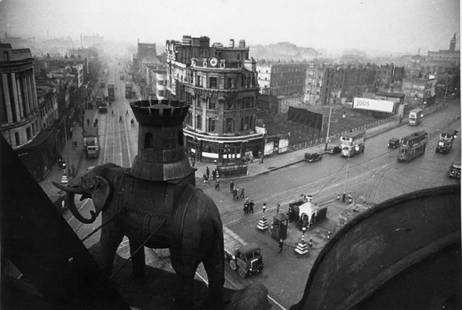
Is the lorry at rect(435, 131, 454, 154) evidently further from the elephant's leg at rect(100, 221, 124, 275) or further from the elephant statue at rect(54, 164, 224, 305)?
the elephant's leg at rect(100, 221, 124, 275)

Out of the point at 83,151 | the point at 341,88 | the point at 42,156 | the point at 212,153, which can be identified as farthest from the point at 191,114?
the point at 341,88

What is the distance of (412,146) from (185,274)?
1348 inches

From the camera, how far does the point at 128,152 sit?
32969mm

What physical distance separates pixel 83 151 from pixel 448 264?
3344 cm

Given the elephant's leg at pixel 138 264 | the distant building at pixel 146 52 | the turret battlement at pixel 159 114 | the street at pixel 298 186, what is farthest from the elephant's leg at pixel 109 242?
the distant building at pixel 146 52

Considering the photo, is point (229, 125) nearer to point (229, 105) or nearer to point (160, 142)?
point (229, 105)

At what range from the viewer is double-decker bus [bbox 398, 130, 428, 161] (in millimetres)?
33781

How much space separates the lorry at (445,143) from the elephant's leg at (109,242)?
35.0m

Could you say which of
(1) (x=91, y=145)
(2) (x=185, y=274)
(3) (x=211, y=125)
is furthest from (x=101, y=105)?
(2) (x=185, y=274)

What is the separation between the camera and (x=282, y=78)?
75.7 m

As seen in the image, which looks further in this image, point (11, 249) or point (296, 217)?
point (296, 217)

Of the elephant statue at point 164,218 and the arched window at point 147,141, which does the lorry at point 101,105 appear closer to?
the elephant statue at point 164,218

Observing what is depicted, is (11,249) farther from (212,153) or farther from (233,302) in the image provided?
(212,153)

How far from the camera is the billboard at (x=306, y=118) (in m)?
45.2
